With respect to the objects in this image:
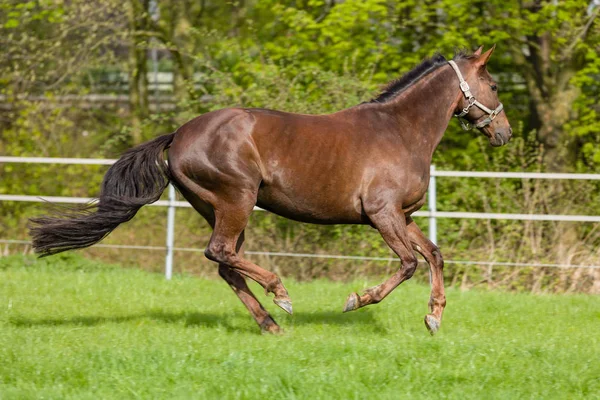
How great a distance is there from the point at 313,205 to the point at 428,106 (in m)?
1.28

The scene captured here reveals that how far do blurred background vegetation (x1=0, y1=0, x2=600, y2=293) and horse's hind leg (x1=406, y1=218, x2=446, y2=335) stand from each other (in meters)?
3.74

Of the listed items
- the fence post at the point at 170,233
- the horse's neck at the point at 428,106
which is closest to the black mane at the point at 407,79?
the horse's neck at the point at 428,106

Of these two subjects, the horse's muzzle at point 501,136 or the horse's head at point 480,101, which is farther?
the horse's muzzle at point 501,136

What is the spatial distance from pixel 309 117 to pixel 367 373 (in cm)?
237

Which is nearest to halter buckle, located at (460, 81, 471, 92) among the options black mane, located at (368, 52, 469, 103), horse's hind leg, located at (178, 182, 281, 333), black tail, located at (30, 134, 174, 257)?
black mane, located at (368, 52, 469, 103)

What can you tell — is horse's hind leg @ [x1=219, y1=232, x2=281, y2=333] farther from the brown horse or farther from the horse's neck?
the horse's neck

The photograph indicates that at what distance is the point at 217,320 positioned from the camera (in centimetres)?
727

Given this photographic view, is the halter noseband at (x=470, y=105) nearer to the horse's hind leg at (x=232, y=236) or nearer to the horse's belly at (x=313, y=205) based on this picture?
the horse's belly at (x=313, y=205)

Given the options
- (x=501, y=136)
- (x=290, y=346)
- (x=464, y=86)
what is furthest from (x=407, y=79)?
(x=290, y=346)

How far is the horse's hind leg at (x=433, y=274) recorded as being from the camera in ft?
21.3

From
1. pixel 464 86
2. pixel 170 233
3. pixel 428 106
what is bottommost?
pixel 170 233

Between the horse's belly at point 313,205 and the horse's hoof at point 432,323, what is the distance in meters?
0.89

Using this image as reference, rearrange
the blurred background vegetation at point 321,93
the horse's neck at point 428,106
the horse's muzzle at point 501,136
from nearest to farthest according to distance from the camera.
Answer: the horse's neck at point 428,106, the horse's muzzle at point 501,136, the blurred background vegetation at point 321,93

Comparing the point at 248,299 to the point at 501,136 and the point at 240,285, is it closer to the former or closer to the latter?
the point at 240,285
